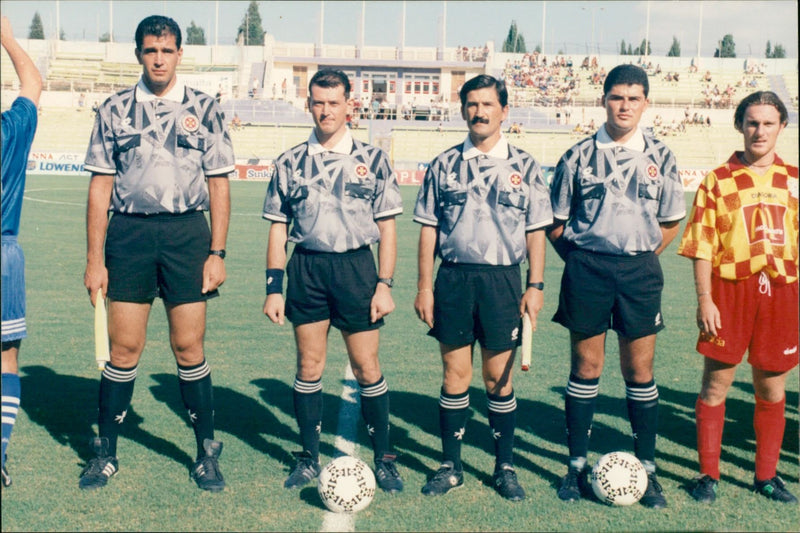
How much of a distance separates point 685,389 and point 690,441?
146 cm

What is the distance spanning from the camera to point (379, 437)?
5254 millimetres

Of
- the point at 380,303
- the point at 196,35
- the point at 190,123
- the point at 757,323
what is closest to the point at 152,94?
the point at 190,123

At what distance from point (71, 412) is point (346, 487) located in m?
2.76

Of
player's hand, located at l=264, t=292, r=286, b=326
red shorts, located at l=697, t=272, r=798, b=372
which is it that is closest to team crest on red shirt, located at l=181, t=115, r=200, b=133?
player's hand, located at l=264, t=292, r=286, b=326

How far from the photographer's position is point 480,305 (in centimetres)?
493

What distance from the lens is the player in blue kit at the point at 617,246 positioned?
4.86 meters

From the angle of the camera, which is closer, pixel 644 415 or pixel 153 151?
pixel 153 151

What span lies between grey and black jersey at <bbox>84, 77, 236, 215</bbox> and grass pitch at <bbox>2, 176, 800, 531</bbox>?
1632 millimetres

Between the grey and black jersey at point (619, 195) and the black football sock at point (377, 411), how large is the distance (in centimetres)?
143

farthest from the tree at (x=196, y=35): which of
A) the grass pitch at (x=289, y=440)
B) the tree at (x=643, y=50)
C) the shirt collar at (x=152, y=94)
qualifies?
the shirt collar at (x=152, y=94)

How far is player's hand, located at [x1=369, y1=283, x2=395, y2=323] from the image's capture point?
16.5 feet

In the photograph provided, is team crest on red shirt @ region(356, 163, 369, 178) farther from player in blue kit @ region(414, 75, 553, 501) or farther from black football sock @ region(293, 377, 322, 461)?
black football sock @ region(293, 377, 322, 461)

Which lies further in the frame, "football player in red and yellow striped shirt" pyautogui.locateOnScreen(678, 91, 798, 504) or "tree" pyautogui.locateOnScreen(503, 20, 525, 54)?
"tree" pyautogui.locateOnScreen(503, 20, 525, 54)

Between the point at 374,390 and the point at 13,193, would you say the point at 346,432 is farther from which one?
the point at 13,193
